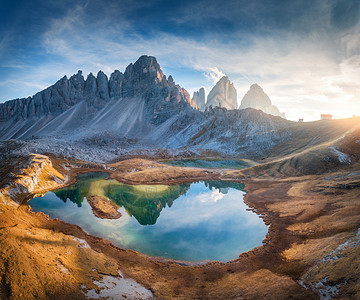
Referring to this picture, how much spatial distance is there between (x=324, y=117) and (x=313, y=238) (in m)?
123

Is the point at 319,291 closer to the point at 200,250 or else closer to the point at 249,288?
the point at 249,288

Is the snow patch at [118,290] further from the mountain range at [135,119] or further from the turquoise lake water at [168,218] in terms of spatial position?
the mountain range at [135,119]

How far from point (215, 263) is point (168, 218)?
15126mm

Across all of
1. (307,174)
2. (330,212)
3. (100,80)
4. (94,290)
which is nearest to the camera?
(94,290)

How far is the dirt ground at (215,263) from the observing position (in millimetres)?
14055

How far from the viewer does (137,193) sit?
168ft

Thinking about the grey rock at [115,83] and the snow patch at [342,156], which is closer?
the snow patch at [342,156]

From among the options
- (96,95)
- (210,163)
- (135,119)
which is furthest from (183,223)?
(96,95)

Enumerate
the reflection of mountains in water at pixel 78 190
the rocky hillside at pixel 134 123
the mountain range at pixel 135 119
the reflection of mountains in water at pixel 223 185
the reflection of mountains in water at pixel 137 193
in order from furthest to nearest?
the mountain range at pixel 135 119 → the rocky hillside at pixel 134 123 → the reflection of mountains in water at pixel 223 185 → the reflection of mountains in water at pixel 78 190 → the reflection of mountains in water at pixel 137 193

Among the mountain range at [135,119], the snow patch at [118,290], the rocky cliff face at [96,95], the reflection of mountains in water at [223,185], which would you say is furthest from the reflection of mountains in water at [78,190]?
the rocky cliff face at [96,95]

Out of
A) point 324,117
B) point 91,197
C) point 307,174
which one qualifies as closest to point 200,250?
point 91,197

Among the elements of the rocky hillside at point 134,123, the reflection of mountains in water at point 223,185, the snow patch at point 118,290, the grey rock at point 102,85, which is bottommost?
the snow patch at point 118,290

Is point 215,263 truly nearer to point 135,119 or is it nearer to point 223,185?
point 223,185

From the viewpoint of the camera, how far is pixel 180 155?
4437 inches
